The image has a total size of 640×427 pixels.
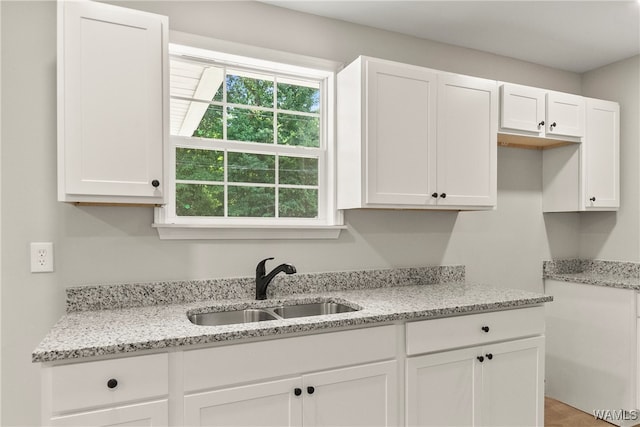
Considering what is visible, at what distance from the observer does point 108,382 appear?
1.42m

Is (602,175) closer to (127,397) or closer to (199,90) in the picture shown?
(199,90)

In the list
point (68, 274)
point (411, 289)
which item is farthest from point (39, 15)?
point (411, 289)

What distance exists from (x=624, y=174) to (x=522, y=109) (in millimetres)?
1121

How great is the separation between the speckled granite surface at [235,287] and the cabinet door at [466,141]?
1.84 ft

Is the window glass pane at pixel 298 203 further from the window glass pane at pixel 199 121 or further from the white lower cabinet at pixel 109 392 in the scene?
the white lower cabinet at pixel 109 392

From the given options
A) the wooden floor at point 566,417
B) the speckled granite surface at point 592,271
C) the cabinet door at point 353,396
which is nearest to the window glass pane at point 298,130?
the cabinet door at point 353,396

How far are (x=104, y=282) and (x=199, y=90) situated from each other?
1.08 m

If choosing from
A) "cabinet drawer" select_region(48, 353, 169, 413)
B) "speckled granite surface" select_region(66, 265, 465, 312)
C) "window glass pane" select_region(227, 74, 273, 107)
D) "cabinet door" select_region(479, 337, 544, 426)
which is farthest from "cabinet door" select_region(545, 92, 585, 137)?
"cabinet drawer" select_region(48, 353, 169, 413)

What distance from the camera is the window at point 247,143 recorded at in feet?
7.38

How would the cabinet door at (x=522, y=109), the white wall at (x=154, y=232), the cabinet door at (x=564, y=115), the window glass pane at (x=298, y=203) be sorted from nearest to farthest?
1. the white wall at (x=154, y=232)
2. the window glass pane at (x=298, y=203)
3. the cabinet door at (x=522, y=109)
4. the cabinet door at (x=564, y=115)

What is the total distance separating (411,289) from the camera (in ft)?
8.35

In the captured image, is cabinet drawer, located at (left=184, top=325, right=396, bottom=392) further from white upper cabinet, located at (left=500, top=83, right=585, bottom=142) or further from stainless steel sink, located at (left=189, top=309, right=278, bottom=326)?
white upper cabinet, located at (left=500, top=83, right=585, bottom=142)

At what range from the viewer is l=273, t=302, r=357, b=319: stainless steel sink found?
220 centimetres

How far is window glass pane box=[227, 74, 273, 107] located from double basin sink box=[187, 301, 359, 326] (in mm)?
1129
